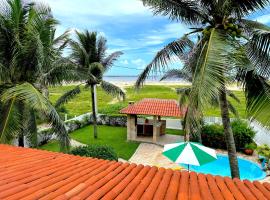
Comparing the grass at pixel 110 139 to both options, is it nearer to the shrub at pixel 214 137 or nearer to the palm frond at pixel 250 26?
the shrub at pixel 214 137

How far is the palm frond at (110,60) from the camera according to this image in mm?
20819

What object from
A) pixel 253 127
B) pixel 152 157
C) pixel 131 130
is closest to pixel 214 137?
pixel 253 127

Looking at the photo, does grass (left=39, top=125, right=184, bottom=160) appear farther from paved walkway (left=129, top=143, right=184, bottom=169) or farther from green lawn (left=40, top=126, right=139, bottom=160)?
paved walkway (left=129, top=143, right=184, bottom=169)

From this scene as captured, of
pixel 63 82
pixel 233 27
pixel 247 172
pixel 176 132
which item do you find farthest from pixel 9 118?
pixel 176 132

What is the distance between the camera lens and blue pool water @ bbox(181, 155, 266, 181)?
15380mm

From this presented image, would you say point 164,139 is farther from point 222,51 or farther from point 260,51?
point 222,51

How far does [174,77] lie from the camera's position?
1775 centimetres

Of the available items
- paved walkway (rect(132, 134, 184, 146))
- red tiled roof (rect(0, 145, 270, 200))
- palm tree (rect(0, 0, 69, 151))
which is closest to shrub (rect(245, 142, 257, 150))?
paved walkway (rect(132, 134, 184, 146))

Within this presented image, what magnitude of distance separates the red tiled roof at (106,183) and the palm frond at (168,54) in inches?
175

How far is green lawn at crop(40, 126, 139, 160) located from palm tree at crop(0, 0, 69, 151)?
7428 millimetres

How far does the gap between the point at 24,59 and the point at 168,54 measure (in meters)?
5.87

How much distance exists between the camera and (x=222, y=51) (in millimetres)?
6250

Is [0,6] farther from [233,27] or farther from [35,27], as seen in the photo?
[233,27]

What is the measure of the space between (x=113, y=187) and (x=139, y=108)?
634 inches
